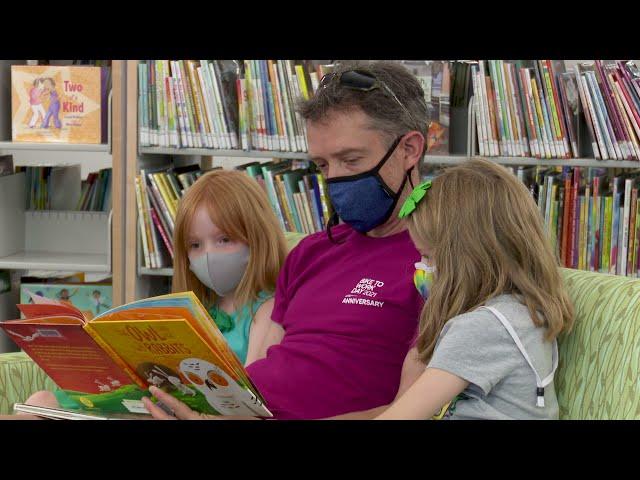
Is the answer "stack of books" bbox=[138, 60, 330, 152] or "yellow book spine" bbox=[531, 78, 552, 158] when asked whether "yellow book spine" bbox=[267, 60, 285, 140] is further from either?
"yellow book spine" bbox=[531, 78, 552, 158]

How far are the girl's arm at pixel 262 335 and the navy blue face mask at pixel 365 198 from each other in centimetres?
29

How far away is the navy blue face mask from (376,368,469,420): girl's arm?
42 centimetres

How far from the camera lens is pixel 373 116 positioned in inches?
66.1

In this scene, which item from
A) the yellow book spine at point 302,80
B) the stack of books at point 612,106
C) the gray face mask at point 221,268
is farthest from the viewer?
the yellow book spine at point 302,80

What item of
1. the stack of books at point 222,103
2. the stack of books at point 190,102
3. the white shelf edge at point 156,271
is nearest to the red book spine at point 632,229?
the stack of books at point 222,103

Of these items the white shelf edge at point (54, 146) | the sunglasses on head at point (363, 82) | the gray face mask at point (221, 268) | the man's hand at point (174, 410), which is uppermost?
the sunglasses on head at point (363, 82)

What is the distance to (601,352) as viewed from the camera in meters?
1.45

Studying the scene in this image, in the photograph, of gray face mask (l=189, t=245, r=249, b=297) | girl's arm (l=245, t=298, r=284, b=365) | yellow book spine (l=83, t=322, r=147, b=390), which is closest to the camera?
yellow book spine (l=83, t=322, r=147, b=390)

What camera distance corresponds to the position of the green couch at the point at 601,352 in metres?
1.40

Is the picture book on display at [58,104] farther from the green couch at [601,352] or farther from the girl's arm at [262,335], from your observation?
the green couch at [601,352]

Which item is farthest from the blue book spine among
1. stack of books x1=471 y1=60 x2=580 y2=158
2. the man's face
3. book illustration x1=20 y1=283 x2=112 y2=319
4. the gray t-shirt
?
A: the gray t-shirt

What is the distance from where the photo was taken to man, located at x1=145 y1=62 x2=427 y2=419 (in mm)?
1599

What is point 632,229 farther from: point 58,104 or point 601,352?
point 58,104
